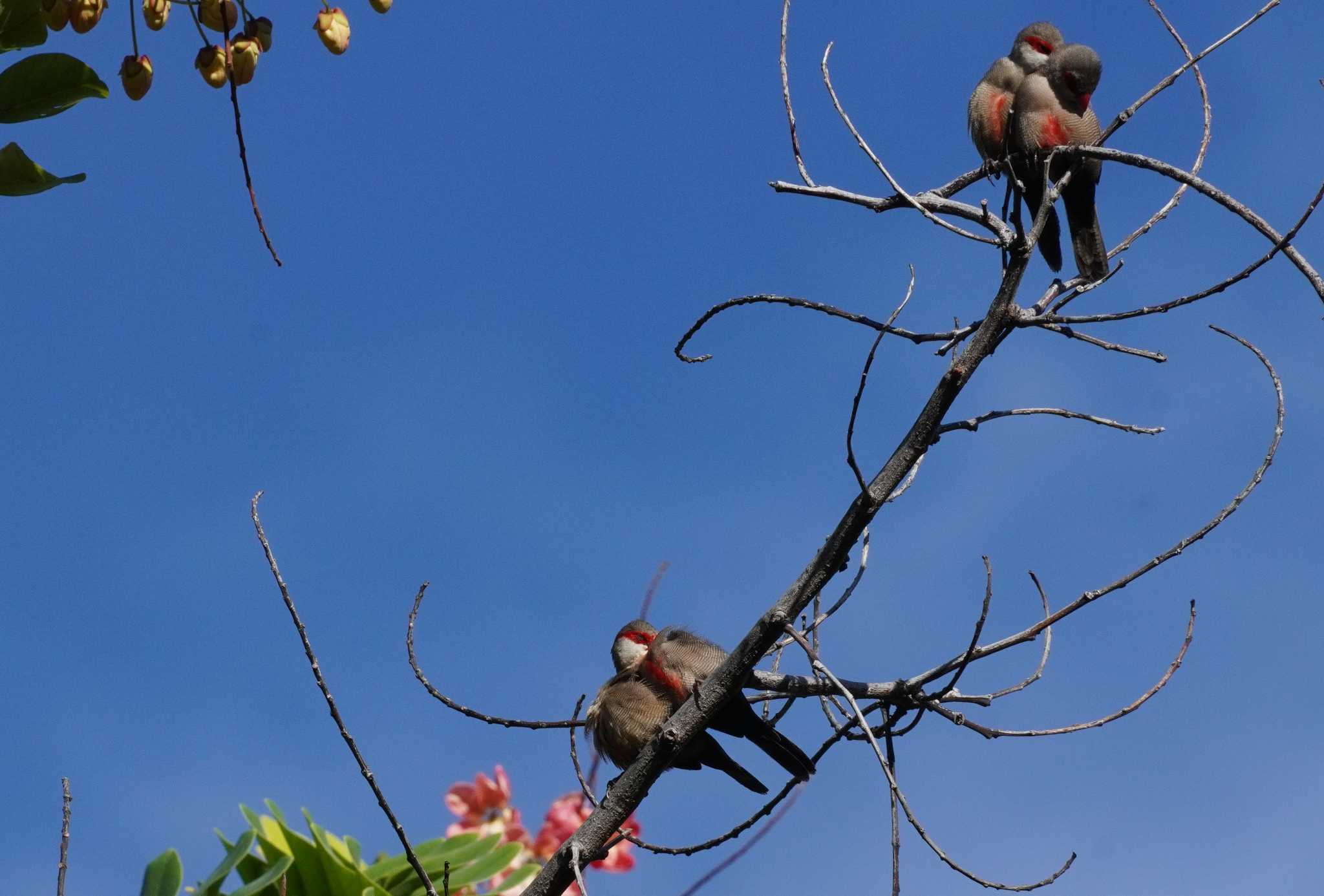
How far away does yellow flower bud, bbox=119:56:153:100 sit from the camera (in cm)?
219

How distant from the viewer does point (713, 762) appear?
10.4 feet

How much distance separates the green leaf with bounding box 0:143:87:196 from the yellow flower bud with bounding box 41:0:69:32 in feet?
0.86

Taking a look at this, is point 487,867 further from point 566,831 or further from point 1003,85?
point 1003,85

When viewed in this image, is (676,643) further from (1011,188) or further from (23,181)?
(23,181)

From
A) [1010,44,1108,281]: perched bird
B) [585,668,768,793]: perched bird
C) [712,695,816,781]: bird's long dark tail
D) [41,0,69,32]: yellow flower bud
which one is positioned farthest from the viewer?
[585,668,768,793]: perched bird

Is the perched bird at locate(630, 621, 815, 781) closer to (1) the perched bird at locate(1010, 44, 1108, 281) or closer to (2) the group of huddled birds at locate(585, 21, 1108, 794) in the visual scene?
(2) the group of huddled birds at locate(585, 21, 1108, 794)

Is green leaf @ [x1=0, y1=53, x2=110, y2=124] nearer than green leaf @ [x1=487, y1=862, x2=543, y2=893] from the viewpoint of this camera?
Yes

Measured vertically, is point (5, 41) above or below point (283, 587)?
above

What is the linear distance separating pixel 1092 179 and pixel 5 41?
266 centimetres

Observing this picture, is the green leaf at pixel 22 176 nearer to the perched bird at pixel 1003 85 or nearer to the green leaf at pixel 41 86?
the green leaf at pixel 41 86

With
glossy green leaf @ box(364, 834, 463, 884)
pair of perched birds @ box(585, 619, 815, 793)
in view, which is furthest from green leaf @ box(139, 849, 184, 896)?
pair of perched birds @ box(585, 619, 815, 793)

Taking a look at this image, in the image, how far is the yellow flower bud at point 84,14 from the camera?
6.38 ft

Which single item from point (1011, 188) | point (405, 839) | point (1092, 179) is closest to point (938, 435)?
point (1011, 188)

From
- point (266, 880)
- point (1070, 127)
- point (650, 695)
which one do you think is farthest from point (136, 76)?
point (1070, 127)
